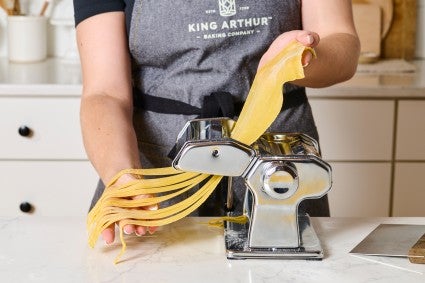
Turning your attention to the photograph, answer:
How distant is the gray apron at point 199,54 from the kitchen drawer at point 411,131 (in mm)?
875

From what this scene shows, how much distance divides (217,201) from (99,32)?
0.35 m

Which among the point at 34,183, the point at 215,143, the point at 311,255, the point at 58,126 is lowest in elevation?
the point at 34,183

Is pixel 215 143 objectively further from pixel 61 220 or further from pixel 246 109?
pixel 61 220

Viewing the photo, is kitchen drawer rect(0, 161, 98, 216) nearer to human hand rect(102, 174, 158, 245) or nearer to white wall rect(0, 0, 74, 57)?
white wall rect(0, 0, 74, 57)

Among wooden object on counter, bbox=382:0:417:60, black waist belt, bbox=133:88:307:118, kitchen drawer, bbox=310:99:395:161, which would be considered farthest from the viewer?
wooden object on counter, bbox=382:0:417:60

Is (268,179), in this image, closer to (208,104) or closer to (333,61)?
(333,61)

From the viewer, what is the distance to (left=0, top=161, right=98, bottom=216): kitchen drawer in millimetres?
2344

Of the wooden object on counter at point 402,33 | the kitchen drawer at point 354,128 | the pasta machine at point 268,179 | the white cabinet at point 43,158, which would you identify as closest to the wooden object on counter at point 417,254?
the pasta machine at point 268,179

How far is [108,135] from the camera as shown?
4.15ft

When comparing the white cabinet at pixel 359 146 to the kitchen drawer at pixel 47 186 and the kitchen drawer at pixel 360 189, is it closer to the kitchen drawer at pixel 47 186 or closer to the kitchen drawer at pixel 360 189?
the kitchen drawer at pixel 360 189

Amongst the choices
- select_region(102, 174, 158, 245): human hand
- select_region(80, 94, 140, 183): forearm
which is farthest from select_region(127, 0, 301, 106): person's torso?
select_region(102, 174, 158, 245): human hand

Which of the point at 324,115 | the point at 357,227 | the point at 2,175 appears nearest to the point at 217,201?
the point at 357,227

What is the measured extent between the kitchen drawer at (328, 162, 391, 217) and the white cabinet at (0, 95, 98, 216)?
70cm

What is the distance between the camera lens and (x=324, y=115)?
90.0 inches
